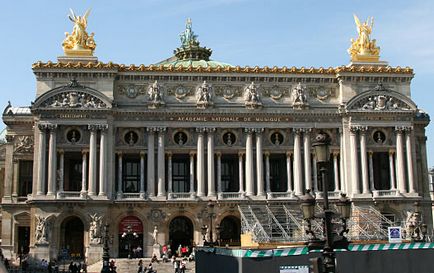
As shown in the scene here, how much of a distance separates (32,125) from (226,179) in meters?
22.4

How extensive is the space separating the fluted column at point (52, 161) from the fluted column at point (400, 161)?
35.4 meters

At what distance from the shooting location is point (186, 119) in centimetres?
6838

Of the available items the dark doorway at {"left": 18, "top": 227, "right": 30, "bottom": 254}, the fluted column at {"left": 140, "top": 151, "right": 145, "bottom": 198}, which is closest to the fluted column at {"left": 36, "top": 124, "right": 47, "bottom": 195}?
the dark doorway at {"left": 18, "top": 227, "right": 30, "bottom": 254}

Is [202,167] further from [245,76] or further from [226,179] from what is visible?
[245,76]

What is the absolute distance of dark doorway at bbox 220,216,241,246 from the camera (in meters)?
68.1

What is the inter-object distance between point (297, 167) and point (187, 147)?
38.3ft

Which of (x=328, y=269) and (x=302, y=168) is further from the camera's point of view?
(x=302, y=168)

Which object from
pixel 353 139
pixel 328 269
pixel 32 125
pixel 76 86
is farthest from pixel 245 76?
pixel 328 269

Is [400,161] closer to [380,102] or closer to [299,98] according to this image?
[380,102]

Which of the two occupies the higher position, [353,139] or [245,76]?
[245,76]

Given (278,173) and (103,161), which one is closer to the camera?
(103,161)

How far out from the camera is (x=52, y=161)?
214 ft

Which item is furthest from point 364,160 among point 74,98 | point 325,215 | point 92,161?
point 325,215

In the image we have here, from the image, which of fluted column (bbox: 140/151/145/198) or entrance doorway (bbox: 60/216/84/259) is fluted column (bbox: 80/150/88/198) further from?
fluted column (bbox: 140/151/145/198)
